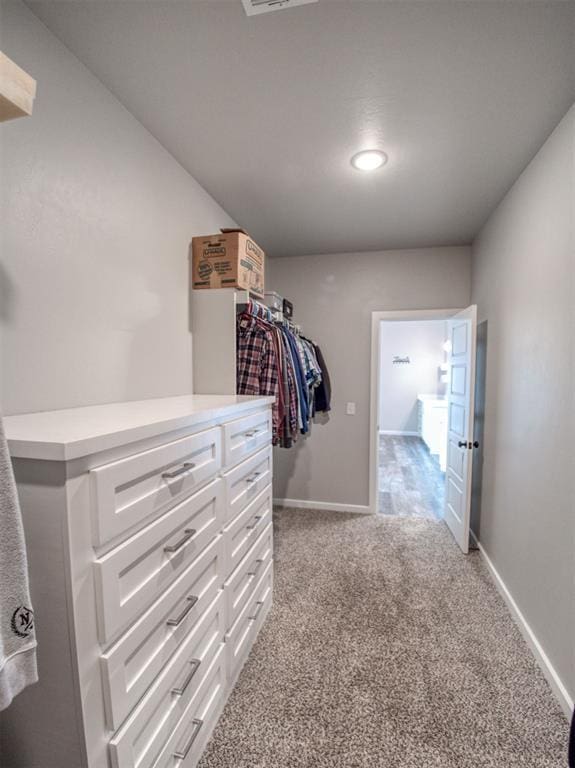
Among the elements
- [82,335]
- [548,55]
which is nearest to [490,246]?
[548,55]

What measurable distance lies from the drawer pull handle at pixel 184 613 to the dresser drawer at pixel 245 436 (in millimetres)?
458

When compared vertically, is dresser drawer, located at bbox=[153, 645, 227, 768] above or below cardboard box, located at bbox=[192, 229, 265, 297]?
below

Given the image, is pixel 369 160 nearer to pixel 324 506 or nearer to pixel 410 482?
pixel 324 506

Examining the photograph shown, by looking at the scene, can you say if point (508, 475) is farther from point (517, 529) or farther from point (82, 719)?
point (82, 719)

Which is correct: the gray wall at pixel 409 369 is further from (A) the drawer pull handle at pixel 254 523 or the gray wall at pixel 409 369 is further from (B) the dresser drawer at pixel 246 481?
(A) the drawer pull handle at pixel 254 523

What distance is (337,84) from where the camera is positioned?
1415 millimetres

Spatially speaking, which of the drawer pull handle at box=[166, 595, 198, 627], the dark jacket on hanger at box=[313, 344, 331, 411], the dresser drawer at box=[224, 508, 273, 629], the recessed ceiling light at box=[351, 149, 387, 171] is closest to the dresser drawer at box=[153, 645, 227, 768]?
the dresser drawer at box=[224, 508, 273, 629]

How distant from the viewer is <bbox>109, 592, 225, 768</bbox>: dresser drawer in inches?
34.0

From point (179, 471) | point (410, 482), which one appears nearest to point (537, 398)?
point (179, 471)

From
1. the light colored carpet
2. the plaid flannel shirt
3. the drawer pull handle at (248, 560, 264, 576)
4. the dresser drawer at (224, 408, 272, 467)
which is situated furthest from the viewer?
the plaid flannel shirt

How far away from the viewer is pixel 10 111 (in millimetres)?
711

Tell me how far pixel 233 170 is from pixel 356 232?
128cm

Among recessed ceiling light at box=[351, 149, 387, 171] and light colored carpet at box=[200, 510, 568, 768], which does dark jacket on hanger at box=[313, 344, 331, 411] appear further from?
recessed ceiling light at box=[351, 149, 387, 171]

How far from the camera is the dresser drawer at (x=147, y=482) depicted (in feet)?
2.54
